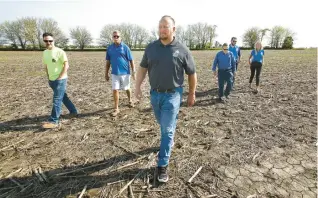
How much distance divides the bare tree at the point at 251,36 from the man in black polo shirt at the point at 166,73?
108 m

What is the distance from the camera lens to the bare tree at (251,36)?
331ft

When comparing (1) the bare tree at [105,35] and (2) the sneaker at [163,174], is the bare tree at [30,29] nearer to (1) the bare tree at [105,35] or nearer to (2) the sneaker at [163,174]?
(1) the bare tree at [105,35]

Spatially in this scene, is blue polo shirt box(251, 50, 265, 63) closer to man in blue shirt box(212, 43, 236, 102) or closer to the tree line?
man in blue shirt box(212, 43, 236, 102)

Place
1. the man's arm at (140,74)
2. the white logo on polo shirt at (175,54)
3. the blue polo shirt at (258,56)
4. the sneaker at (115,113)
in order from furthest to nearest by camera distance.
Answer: the blue polo shirt at (258,56) < the sneaker at (115,113) < the man's arm at (140,74) < the white logo on polo shirt at (175,54)

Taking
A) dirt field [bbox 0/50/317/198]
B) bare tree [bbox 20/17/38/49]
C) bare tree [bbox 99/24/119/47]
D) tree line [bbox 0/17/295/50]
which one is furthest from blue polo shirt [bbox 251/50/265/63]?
bare tree [bbox 99/24/119/47]

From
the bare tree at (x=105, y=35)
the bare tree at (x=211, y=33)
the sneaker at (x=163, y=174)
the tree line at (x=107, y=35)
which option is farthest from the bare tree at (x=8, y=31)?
the sneaker at (x=163, y=174)

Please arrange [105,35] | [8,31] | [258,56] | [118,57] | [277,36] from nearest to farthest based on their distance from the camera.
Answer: [118,57] < [258,56] < [8,31] < [105,35] < [277,36]

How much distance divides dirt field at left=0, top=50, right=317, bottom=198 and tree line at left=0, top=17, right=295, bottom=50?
6015 centimetres

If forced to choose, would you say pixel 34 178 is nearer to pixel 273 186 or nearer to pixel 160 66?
pixel 160 66

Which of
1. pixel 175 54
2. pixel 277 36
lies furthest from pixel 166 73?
pixel 277 36

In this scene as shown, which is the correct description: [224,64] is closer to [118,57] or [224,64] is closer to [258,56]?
[258,56]

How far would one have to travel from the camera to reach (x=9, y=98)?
8.48 m

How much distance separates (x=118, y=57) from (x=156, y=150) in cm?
300

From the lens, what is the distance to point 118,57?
20.3 feet
